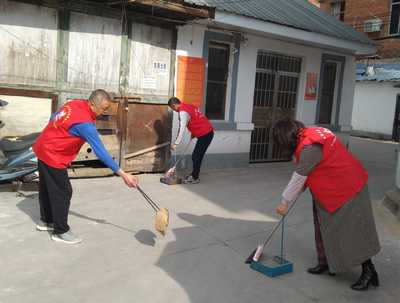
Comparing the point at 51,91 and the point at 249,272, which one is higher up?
the point at 51,91

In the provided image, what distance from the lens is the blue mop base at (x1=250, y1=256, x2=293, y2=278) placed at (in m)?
4.33

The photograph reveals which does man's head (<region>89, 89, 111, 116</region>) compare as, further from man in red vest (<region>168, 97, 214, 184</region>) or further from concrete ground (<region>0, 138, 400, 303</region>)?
man in red vest (<region>168, 97, 214, 184</region>)

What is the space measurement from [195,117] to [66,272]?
4499mm

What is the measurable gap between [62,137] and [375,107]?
19057 mm

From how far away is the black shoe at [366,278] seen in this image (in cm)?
416

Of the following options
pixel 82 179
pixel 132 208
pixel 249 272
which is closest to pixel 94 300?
pixel 249 272

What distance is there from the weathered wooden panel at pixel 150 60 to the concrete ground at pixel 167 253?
2070mm

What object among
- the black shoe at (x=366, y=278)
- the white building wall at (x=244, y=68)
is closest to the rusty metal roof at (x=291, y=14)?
the white building wall at (x=244, y=68)

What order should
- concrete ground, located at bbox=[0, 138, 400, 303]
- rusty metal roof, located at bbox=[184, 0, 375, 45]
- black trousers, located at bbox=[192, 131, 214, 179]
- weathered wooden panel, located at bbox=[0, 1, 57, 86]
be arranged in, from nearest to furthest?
concrete ground, located at bbox=[0, 138, 400, 303]
weathered wooden panel, located at bbox=[0, 1, 57, 86]
black trousers, located at bbox=[192, 131, 214, 179]
rusty metal roof, located at bbox=[184, 0, 375, 45]

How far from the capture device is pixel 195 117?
26.7 ft

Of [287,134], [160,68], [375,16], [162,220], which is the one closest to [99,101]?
[162,220]

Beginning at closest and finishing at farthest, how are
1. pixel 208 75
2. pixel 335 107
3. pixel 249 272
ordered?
1. pixel 249 272
2. pixel 208 75
3. pixel 335 107

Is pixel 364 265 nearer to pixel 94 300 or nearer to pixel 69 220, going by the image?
pixel 94 300

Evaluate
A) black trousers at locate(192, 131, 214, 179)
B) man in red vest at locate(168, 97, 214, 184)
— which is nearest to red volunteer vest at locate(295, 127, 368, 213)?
man in red vest at locate(168, 97, 214, 184)
